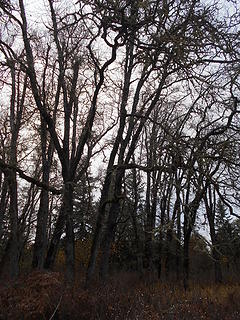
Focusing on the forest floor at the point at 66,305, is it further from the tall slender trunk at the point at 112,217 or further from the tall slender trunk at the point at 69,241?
the tall slender trunk at the point at 112,217

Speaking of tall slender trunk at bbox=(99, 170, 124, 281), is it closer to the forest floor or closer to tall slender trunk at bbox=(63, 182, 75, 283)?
tall slender trunk at bbox=(63, 182, 75, 283)

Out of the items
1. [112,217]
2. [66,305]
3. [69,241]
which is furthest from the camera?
[112,217]

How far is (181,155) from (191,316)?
3.09 meters

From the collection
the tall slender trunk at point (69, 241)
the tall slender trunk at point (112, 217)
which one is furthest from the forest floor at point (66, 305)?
the tall slender trunk at point (112, 217)

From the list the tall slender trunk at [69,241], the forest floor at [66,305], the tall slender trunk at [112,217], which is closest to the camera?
the forest floor at [66,305]

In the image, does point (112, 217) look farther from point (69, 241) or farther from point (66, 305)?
point (66, 305)

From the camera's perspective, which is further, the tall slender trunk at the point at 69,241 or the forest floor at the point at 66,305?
the tall slender trunk at the point at 69,241

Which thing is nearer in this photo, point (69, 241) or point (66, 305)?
point (66, 305)

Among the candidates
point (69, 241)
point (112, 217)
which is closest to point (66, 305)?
point (69, 241)

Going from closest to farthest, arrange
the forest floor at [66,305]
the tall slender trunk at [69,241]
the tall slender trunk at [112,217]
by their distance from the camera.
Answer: the forest floor at [66,305], the tall slender trunk at [69,241], the tall slender trunk at [112,217]

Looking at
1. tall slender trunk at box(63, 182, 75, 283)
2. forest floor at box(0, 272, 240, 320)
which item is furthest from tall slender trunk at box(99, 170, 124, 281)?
forest floor at box(0, 272, 240, 320)

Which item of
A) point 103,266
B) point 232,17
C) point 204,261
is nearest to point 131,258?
point 204,261

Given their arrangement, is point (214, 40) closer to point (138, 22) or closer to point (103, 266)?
point (138, 22)

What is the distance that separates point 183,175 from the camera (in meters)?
6.60
